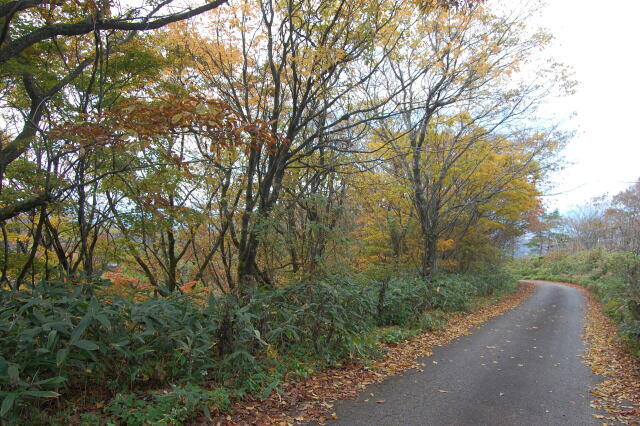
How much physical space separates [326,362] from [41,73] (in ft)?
20.0

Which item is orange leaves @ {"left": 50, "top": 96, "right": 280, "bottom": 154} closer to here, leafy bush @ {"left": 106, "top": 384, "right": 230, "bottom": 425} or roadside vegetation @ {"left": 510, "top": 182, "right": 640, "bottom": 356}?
leafy bush @ {"left": 106, "top": 384, "right": 230, "bottom": 425}

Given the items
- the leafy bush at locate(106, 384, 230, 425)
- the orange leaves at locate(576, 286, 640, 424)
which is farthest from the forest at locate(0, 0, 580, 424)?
the orange leaves at locate(576, 286, 640, 424)

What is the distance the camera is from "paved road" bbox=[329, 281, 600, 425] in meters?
4.03

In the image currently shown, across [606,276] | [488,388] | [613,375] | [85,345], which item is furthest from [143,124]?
[606,276]

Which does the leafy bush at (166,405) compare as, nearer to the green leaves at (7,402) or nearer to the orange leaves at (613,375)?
the green leaves at (7,402)

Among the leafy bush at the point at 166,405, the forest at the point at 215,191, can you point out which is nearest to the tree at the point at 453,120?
the forest at the point at 215,191

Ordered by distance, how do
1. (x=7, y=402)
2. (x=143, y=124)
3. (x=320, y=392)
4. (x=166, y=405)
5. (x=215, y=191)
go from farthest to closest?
(x=215, y=191) → (x=320, y=392) → (x=143, y=124) → (x=166, y=405) → (x=7, y=402)

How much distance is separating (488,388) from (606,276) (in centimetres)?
2036

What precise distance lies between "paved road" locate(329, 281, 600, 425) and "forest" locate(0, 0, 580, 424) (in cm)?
102

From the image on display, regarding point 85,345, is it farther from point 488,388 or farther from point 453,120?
point 453,120

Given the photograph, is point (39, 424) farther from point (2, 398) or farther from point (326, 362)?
point (326, 362)

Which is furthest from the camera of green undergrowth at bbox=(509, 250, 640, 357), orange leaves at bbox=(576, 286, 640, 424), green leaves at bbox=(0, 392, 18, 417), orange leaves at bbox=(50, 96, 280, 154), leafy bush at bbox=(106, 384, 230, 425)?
green undergrowth at bbox=(509, 250, 640, 357)

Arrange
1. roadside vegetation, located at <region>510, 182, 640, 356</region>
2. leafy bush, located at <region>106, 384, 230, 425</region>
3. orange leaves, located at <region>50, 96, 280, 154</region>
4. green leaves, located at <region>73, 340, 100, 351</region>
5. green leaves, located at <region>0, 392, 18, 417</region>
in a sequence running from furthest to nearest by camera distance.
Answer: roadside vegetation, located at <region>510, 182, 640, 356</region>
orange leaves, located at <region>50, 96, 280, 154</region>
leafy bush, located at <region>106, 384, 230, 425</region>
green leaves, located at <region>73, 340, 100, 351</region>
green leaves, located at <region>0, 392, 18, 417</region>

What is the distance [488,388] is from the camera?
4977 mm
